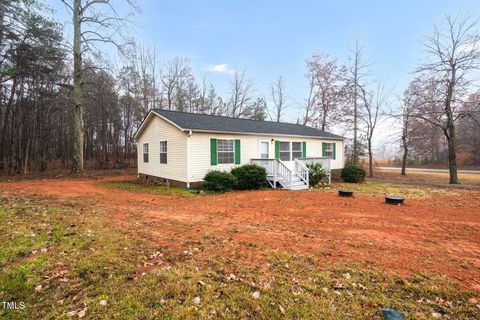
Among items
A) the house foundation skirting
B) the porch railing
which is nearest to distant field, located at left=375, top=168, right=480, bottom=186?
the porch railing

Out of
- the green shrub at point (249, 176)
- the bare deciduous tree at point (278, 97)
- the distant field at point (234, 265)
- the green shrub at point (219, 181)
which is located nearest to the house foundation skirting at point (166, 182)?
the green shrub at point (219, 181)

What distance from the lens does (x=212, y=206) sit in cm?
770

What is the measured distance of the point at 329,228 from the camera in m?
5.32

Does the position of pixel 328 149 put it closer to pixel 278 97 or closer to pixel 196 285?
pixel 278 97

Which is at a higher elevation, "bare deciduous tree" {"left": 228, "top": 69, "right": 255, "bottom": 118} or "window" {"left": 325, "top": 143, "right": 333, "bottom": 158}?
"bare deciduous tree" {"left": 228, "top": 69, "right": 255, "bottom": 118}

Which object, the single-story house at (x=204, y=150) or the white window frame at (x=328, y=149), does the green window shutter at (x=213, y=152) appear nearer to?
the single-story house at (x=204, y=150)

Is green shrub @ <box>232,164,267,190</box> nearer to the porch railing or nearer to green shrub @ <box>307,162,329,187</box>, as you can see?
green shrub @ <box>307,162,329,187</box>

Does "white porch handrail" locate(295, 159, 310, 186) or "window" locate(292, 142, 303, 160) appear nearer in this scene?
"white porch handrail" locate(295, 159, 310, 186)

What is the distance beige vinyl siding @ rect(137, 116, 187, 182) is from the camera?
37.9 ft

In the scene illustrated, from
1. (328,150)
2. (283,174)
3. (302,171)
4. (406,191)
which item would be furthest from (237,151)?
(328,150)

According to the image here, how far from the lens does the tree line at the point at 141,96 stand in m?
14.4

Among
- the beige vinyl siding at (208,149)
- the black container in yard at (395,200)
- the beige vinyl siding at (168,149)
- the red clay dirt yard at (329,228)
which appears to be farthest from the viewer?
the beige vinyl siding at (168,149)

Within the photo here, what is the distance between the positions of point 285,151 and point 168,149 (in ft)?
23.4

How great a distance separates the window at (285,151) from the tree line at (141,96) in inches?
294
